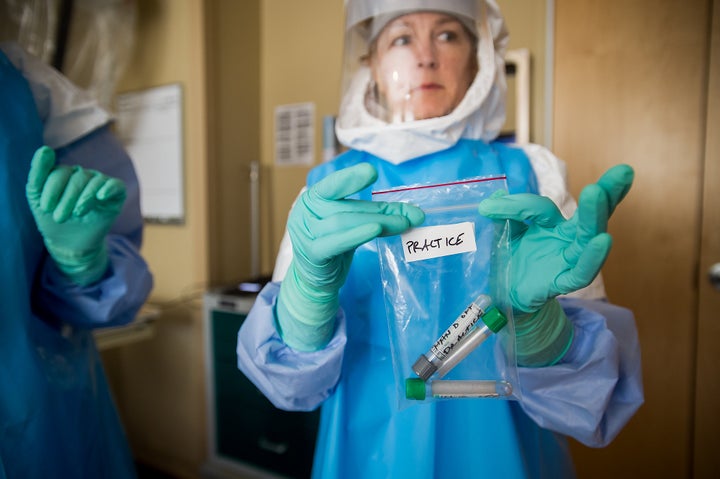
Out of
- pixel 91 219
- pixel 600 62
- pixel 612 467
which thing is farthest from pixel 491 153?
pixel 612 467

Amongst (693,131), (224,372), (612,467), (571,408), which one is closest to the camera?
(571,408)

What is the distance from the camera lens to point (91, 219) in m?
0.72

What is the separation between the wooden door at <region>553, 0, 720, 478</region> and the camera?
1.21 m

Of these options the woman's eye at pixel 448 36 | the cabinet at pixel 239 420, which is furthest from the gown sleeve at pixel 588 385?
the cabinet at pixel 239 420

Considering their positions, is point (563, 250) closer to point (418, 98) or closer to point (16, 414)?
point (418, 98)

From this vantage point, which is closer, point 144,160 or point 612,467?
point 612,467

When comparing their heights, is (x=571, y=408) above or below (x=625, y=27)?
below

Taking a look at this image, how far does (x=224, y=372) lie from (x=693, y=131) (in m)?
1.70

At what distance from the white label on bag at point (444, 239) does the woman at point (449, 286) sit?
3cm

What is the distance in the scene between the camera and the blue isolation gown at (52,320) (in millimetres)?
675

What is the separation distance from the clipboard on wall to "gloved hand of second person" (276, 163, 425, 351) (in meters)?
1.38

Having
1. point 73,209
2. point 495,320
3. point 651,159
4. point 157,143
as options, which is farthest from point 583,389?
point 157,143

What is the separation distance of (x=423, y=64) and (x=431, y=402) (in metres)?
0.52

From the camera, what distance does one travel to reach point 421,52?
0.69 meters
